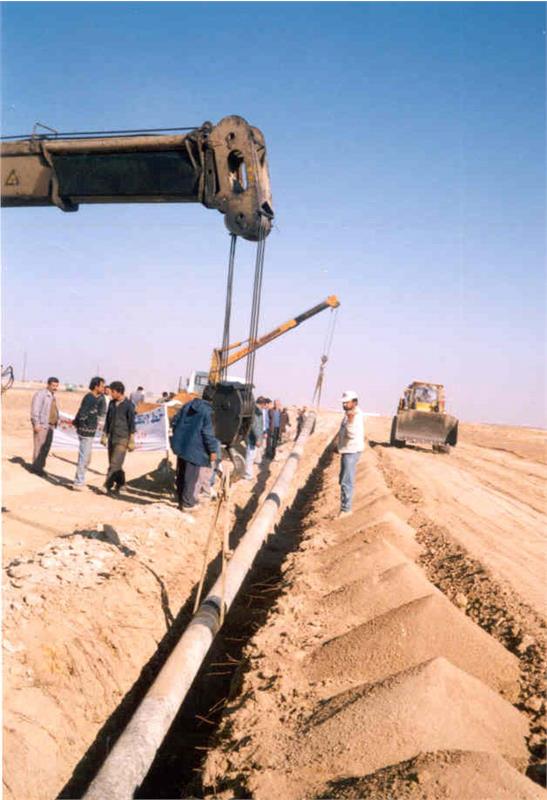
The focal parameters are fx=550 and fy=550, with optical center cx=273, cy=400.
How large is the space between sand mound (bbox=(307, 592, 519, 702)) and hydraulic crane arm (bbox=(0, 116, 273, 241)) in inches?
115

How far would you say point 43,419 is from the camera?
30.0 feet

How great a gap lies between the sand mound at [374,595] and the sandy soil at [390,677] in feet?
0.04

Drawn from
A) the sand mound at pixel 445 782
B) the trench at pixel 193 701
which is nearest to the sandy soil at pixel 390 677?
the sand mound at pixel 445 782

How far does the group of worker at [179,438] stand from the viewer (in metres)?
6.82

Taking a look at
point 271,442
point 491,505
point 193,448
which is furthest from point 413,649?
point 271,442

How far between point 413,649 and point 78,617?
8.05 ft

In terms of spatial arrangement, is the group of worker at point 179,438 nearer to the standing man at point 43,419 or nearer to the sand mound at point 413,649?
the standing man at point 43,419

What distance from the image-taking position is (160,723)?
9.83 feet

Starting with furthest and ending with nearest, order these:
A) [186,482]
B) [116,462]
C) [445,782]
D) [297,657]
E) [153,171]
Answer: [116,462]
[186,482]
[153,171]
[297,657]
[445,782]

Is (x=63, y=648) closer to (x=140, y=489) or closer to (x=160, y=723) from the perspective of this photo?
(x=160, y=723)

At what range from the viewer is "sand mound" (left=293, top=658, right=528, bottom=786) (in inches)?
105

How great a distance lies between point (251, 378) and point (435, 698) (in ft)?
7.77

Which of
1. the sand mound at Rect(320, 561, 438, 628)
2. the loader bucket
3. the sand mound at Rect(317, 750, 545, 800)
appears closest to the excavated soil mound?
the sand mound at Rect(320, 561, 438, 628)

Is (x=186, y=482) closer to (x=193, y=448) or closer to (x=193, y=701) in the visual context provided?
(x=193, y=448)
